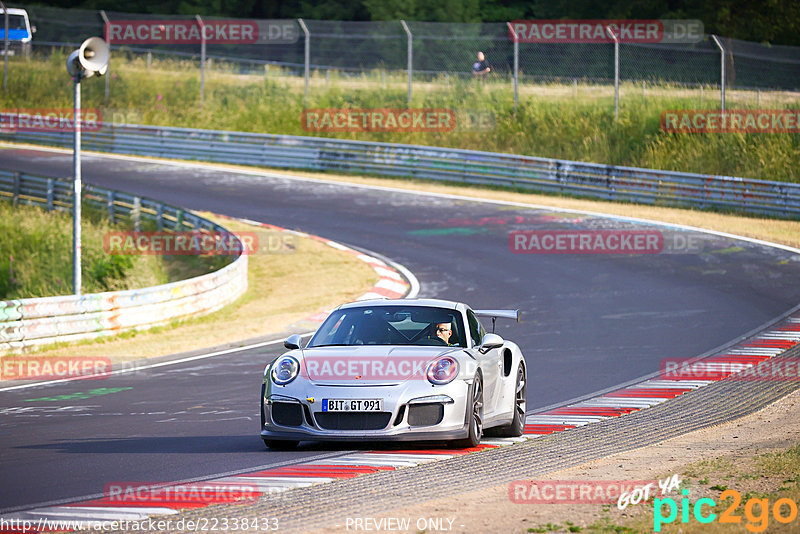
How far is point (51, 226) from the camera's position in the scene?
27.3m

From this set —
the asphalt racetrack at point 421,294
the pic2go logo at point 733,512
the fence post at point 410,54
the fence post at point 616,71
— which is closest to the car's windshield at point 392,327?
the asphalt racetrack at point 421,294

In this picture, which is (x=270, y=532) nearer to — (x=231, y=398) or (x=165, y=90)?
(x=231, y=398)

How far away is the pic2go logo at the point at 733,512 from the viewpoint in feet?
21.0

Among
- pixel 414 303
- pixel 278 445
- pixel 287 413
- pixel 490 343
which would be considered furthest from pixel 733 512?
pixel 414 303

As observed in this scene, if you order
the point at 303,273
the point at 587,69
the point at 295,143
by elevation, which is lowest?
the point at 303,273

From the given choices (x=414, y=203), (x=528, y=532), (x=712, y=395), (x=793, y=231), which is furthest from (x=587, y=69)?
(x=528, y=532)

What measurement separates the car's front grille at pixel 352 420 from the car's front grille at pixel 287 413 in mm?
144

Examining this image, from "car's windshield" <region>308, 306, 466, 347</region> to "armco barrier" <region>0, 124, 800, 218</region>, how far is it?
64.0 feet

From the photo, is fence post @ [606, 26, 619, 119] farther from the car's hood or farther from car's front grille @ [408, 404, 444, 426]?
car's front grille @ [408, 404, 444, 426]

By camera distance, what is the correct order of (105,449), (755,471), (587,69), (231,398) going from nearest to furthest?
(755,471) → (105,449) → (231,398) → (587,69)

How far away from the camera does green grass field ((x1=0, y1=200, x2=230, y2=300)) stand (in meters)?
22.6

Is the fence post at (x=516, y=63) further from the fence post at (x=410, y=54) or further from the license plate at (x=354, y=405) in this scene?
the license plate at (x=354, y=405)

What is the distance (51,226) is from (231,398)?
1644 cm

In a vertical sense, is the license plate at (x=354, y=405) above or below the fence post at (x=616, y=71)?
below
